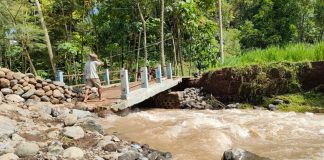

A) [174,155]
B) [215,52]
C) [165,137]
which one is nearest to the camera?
[174,155]

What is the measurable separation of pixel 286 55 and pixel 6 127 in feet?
36.0

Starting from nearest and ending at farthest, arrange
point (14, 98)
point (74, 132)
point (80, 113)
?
point (74, 132)
point (80, 113)
point (14, 98)

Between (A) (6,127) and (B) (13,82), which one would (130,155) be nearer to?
(A) (6,127)

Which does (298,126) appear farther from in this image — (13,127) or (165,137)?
(13,127)

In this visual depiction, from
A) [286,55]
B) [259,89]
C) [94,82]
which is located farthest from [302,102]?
[94,82]

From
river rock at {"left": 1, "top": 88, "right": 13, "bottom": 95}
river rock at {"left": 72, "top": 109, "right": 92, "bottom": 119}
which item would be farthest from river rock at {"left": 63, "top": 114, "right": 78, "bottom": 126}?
river rock at {"left": 1, "top": 88, "right": 13, "bottom": 95}

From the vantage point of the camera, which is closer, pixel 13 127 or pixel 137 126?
pixel 13 127

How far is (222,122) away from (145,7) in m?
9.48

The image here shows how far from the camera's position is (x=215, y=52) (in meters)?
19.3

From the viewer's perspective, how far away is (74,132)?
6266mm

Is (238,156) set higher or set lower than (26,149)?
lower

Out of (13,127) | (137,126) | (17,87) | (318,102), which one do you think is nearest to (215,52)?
(318,102)

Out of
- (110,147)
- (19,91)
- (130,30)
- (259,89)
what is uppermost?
(130,30)

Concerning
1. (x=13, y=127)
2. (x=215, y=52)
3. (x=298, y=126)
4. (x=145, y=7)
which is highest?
(x=145, y=7)
